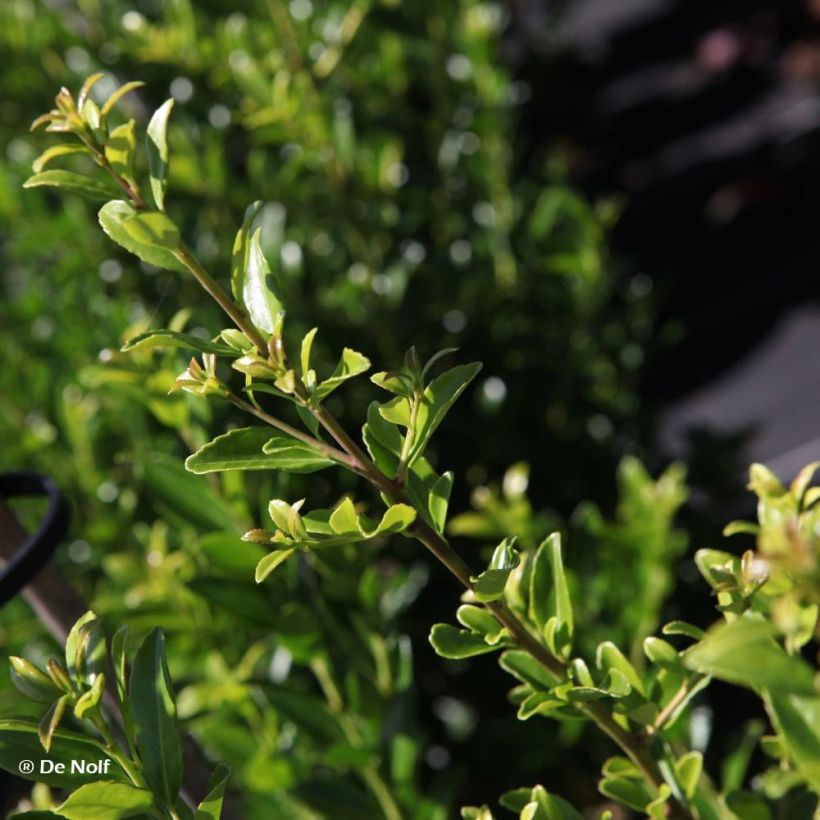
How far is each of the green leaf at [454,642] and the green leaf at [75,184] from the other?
0.39 meters

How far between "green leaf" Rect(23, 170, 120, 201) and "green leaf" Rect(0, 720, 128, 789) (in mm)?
365

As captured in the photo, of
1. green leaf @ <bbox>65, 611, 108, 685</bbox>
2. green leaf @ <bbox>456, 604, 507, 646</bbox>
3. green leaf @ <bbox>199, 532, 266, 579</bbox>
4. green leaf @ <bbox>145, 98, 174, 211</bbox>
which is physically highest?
green leaf @ <bbox>145, 98, 174, 211</bbox>

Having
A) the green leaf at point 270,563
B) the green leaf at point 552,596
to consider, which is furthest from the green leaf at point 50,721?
the green leaf at point 552,596

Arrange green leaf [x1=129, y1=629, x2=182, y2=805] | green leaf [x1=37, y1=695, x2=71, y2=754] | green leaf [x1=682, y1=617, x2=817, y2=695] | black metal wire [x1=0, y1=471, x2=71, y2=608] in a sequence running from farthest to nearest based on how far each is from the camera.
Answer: black metal wire [x1=0, y1=471, x2=71, y2=608] < green leaf [x1=129, y1=629, x2=182, y2=805] < green leaf [x1=37, y1=695, x2=71, y2=754] < green leaf [x1=682, y1=617, x2=817, y2=695]

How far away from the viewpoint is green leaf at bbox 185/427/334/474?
78cm

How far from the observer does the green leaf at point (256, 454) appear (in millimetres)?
779

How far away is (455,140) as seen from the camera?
265 cm

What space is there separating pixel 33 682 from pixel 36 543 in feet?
0.82

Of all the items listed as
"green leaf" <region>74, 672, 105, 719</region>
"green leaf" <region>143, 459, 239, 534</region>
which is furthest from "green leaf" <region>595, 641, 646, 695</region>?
"green leaf" <region>143, 459, 239, 534</region>

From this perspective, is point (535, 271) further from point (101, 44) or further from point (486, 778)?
→ point (101, 44)

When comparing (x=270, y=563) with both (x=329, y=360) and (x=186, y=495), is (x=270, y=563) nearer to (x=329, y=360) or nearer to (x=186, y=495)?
(x=186, y=495)

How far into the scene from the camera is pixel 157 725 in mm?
872

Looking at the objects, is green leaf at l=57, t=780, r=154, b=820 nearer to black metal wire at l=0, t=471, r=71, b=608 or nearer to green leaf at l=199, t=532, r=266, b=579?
black metal wire at l=0, t=471, r=71, b=608

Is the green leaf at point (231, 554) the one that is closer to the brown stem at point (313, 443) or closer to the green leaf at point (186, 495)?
the green leaf at point (186, 495)
